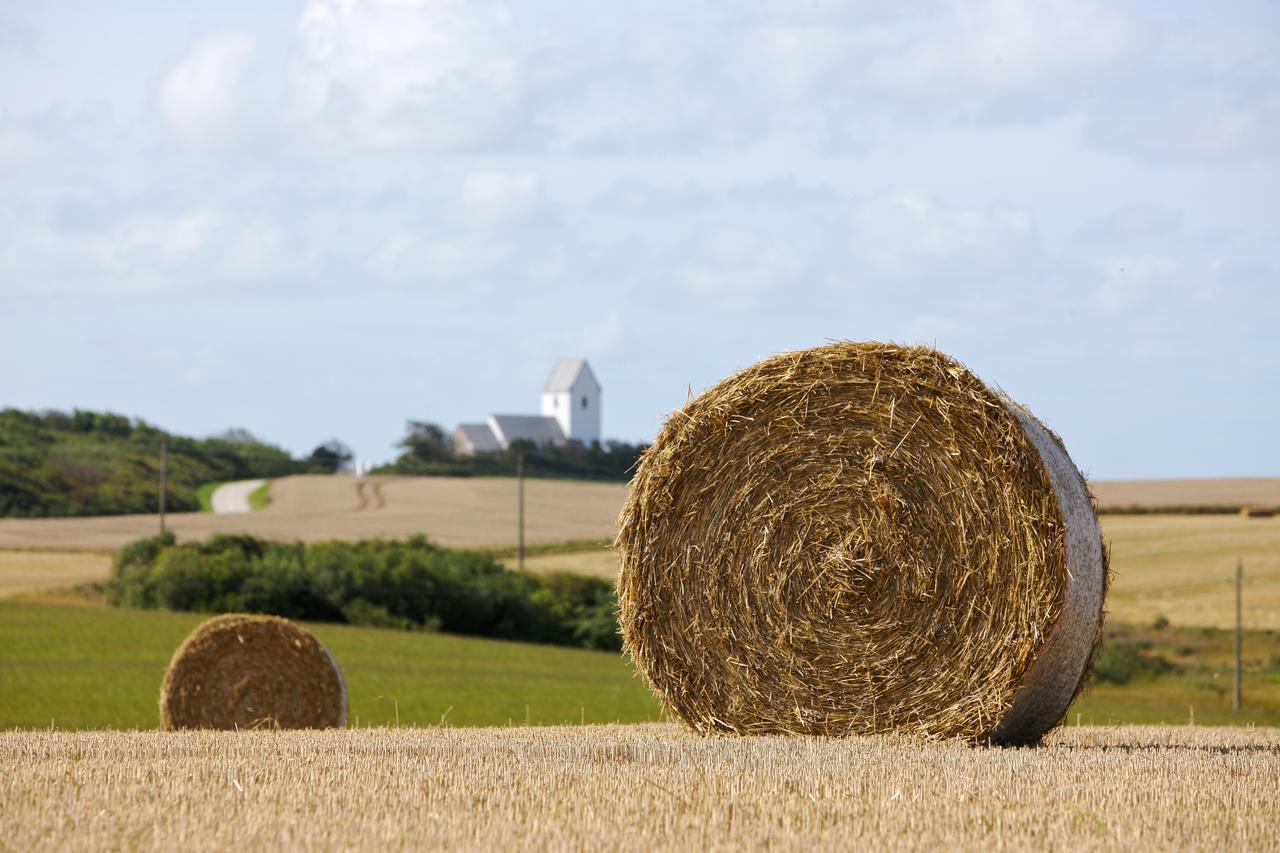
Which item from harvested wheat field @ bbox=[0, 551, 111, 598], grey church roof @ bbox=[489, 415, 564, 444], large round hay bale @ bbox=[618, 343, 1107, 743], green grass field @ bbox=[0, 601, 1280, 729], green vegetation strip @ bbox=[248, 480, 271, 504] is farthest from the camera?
grey church roof @ bbox=[489, 415, 564, 444]

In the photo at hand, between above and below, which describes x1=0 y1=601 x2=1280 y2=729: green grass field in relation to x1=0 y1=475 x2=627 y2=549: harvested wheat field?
below

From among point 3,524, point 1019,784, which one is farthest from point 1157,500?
point 1019,784

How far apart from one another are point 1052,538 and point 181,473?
5853 cm

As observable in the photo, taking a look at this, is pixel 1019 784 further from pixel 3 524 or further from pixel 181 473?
pixel 181 473

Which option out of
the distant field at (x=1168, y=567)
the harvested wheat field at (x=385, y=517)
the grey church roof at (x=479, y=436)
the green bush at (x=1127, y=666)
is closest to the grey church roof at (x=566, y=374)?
the grey church roof at (x=479, y=436)

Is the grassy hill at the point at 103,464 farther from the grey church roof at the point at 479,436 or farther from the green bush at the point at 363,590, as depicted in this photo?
the grey church roof at the point at 479,436

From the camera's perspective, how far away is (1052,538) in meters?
9.27

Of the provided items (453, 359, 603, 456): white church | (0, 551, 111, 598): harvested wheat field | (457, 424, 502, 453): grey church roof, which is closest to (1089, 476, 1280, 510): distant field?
(0, 551, 111, 598): harvested wheat field

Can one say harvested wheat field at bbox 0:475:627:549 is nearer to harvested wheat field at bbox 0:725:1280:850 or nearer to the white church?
harvested wheat field at bbox 0:725:1280:850

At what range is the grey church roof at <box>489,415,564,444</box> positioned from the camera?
107875 mm

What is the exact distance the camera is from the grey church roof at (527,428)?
354 ft

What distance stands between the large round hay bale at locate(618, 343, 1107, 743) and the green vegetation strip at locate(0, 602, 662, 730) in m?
4.60

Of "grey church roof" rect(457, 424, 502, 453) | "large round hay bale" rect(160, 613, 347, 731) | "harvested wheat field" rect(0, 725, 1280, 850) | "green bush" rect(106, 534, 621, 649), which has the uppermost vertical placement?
"grey church roof" rect(457, 424, 502, 453)

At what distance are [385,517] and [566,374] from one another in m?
68.1
